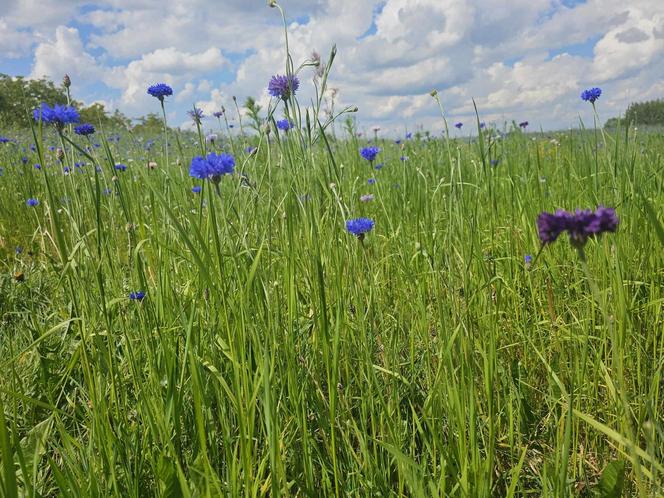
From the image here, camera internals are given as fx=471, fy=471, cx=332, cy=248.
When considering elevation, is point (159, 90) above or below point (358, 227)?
above

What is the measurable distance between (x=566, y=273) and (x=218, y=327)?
1.25 meters

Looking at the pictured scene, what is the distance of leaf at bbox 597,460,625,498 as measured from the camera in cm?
87

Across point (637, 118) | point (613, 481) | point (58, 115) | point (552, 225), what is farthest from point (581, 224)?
point (637, 118)

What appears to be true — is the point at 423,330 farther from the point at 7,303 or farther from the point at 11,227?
the point at 11,227

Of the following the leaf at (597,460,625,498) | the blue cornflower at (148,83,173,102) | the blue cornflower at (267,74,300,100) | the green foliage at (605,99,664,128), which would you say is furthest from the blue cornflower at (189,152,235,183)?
the green foliage at (605,99,664,128)

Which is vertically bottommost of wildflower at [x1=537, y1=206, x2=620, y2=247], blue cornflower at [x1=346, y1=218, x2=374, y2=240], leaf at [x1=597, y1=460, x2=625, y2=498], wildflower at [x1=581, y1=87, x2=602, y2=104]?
leaf at [x1=597, y1=460, x2=625, y2=498]

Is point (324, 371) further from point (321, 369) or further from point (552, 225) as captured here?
point (552, 225)

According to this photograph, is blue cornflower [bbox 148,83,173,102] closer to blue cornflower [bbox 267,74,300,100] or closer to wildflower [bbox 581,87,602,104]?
blue cornflower [bbox 267,74,300,100]

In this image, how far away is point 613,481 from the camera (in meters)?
0.88

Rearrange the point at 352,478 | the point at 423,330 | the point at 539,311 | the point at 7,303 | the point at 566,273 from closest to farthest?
the point at 352,478
the point at 423,330
the point at 539,311
the point at 566,273
the point at 7,303

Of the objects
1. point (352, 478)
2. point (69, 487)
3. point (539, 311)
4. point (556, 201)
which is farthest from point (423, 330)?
point (556, 201)

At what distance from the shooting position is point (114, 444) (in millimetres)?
953

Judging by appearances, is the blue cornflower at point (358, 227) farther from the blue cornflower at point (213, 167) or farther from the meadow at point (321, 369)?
the blue cornflower at point (213, 167)

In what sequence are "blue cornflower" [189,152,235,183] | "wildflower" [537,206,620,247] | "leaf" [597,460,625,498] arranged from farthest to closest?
"blue cornflower" [189,152,235,183] → "leaf" [597,460,625,498] → "wildflower" [537,206,620,247]
